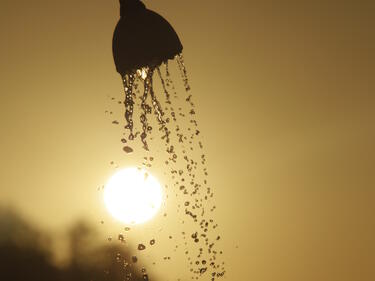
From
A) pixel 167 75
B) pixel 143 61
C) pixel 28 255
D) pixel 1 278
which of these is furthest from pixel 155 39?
pixel 28 255

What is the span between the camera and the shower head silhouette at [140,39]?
532 cm

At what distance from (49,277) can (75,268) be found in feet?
15.6

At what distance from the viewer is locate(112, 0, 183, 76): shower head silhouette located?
17.4 ft

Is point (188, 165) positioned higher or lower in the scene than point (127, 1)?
lower

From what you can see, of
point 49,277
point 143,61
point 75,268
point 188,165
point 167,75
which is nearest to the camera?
point 143,61

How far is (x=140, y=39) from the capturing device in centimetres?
538

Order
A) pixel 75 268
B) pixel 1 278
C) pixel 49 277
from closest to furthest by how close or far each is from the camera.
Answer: pixel 1 278 < pixel 49 277 < pixel 75 268

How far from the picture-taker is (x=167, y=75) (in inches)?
265

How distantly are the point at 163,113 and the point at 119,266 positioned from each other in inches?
2409

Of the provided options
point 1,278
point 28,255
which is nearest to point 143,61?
point 1,278

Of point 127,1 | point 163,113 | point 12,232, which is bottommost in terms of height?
point 163,113

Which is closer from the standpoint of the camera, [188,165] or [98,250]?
[188,165]

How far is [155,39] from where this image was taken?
18.0 ft

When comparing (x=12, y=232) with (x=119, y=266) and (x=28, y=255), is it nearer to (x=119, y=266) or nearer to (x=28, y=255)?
(x=28, y=255)
